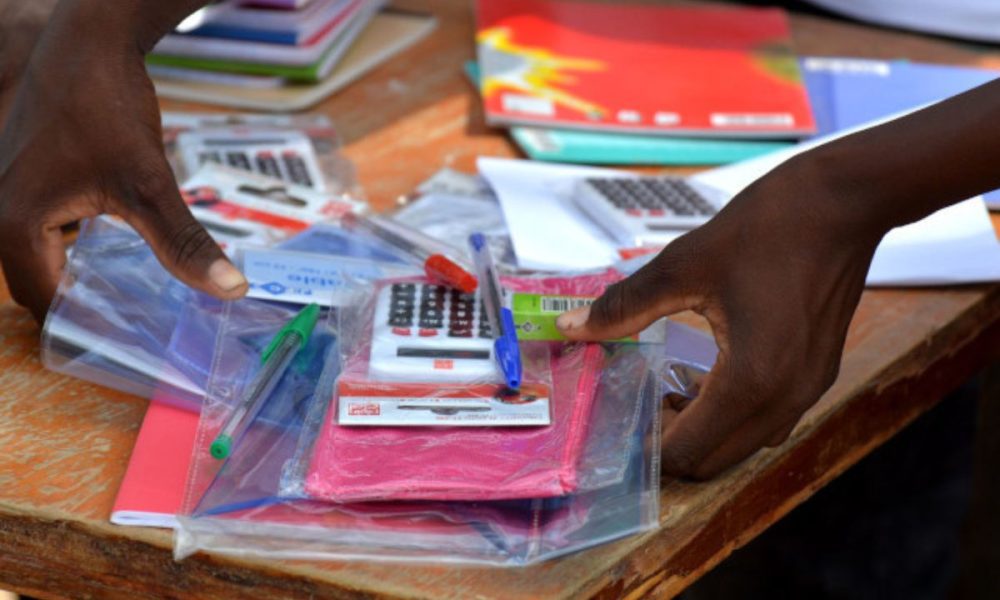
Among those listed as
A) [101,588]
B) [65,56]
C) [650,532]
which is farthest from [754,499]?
[65,56]

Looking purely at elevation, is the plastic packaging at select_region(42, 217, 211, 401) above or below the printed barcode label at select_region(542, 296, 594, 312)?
below

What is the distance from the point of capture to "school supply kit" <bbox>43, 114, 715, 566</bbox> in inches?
27.3

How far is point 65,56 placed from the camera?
860 millimetres

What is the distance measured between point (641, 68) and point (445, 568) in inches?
30.6

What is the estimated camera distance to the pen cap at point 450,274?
0.86 metres

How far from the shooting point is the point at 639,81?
132 cm

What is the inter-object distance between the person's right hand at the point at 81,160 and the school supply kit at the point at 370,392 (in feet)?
0.13

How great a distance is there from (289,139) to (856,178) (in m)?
0.60

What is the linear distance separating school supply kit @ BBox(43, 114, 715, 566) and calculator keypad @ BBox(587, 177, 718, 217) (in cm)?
13

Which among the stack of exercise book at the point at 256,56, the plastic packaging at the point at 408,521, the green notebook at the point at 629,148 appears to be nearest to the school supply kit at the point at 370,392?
the plastic packaging at the point at 408,521

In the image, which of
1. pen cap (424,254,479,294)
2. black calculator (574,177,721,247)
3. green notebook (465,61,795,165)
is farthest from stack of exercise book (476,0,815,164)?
pen cap (424,254,479,294)

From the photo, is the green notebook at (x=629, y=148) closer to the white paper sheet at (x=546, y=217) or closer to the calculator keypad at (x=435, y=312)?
the white paper sheet at (x=546, y=217)

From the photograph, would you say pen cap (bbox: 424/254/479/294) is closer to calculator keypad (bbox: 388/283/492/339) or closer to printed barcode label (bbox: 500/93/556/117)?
calculator keypad (bbox: 388/283/492/339)

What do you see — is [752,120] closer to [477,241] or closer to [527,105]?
[527,105]
